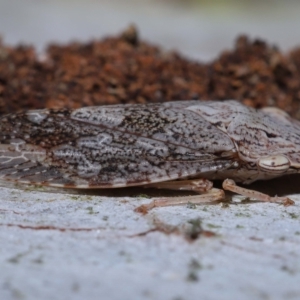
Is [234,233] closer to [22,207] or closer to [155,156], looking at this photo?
[155,156]

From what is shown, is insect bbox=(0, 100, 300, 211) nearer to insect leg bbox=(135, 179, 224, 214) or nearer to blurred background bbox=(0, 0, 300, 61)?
insect leg bbox=(135, 179, 224, 214)

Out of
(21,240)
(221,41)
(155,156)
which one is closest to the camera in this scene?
(21,240)

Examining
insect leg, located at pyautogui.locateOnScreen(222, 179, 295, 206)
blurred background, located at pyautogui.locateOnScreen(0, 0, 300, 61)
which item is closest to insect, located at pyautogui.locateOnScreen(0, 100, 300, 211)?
insect leg, located at pyautogui.locateOnScreen(222, 179, 295, 206)

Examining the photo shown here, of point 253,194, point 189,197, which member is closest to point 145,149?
point 189,197

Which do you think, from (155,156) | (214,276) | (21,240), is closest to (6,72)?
(155,156)

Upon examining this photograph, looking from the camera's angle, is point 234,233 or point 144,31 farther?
point 144,31
